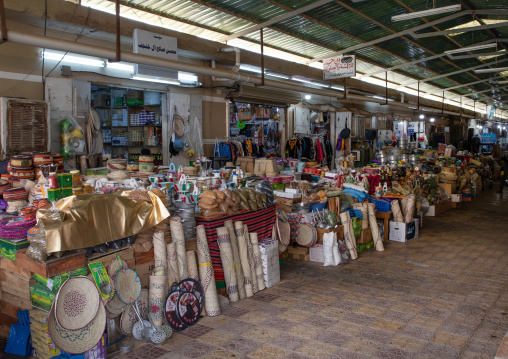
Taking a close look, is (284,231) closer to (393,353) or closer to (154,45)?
(393,353)

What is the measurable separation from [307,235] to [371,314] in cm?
207

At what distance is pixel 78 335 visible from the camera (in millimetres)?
3660

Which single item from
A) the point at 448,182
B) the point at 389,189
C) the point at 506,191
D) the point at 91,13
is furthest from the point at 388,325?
the point at 506,191

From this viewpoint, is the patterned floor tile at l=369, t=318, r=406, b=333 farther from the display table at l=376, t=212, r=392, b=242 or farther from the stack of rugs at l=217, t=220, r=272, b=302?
the display table at l=376, t=212, r=392, b=242

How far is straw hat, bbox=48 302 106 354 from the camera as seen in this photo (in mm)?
3561

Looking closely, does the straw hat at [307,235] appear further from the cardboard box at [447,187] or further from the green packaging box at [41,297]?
the cardboard box at [447,187]

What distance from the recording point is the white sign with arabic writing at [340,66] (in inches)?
448

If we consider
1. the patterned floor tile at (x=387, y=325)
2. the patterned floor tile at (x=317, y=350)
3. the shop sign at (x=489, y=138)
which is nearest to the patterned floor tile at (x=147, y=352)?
the patterned floor tile at (x=317, y=350)

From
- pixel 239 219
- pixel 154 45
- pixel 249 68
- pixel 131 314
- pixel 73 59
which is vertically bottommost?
pixel 131 314

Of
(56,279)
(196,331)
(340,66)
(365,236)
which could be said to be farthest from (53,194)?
(340,66)

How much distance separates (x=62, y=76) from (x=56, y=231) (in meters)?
5.14

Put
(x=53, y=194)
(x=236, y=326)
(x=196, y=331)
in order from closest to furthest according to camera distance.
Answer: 1. (x=196, y=331)
2. (x=236, y=326)
3. (x=53, y=194)

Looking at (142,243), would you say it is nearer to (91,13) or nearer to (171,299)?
(171,299)

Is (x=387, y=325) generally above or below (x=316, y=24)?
below
